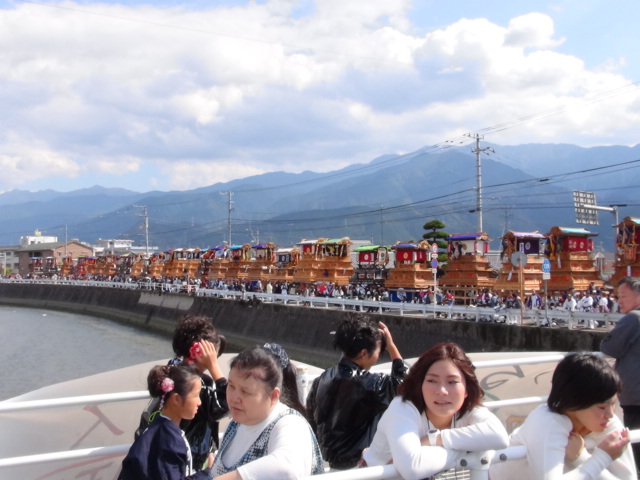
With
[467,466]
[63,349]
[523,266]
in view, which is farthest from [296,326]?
[467,466]

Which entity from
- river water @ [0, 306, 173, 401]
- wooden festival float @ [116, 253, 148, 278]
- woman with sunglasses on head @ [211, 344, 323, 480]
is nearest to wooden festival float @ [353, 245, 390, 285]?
river water @ [0, 306, 173, 401]

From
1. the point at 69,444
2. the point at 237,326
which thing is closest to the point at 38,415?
the point at 69,444

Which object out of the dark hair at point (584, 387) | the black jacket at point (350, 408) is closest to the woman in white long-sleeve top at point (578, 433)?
the dark hair at point (584, 387)

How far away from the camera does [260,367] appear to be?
283 cm

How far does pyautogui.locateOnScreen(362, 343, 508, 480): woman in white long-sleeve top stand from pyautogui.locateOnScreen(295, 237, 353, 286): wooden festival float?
3384 cm

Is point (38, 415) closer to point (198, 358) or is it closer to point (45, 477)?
point (45, 477)

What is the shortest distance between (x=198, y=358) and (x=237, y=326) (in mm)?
30688

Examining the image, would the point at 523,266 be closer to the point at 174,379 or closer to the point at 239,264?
the point at 174,379

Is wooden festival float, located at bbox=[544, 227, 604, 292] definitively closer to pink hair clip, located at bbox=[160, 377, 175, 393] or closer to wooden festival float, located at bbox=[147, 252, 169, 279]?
pink hair clip, located at bbox=[160, 377, 175, 393]

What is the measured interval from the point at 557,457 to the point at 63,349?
31224mm

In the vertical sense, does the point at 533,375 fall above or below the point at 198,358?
below

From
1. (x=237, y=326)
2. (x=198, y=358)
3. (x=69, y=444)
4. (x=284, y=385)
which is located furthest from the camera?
(x=237, y=326)

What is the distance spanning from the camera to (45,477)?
12.8 feet

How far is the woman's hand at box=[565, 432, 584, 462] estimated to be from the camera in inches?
109
